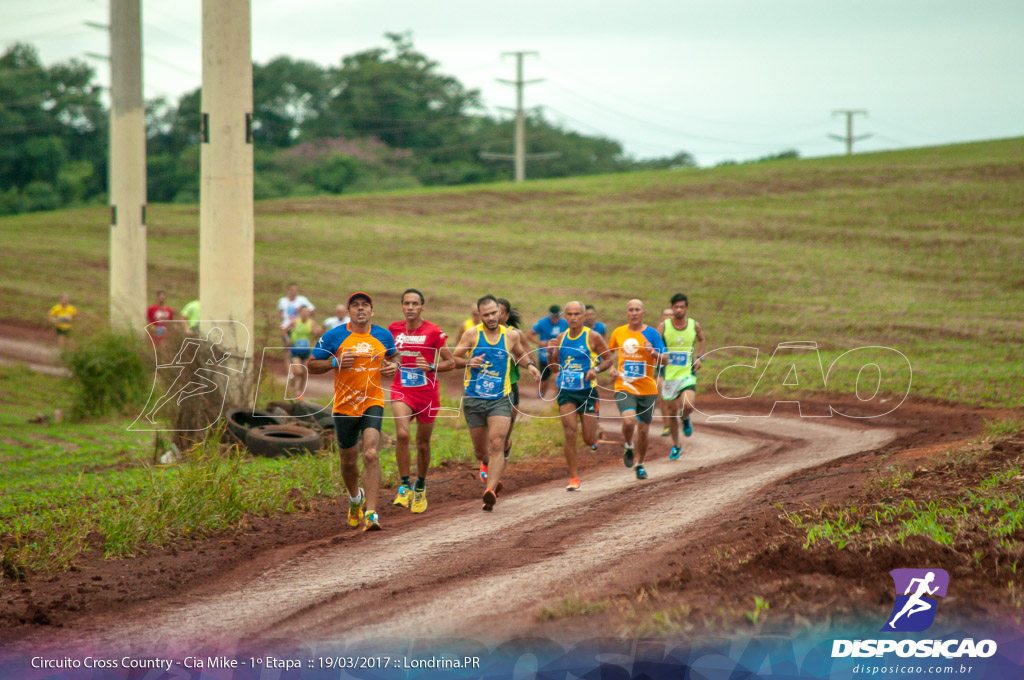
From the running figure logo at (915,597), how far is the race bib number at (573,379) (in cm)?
548

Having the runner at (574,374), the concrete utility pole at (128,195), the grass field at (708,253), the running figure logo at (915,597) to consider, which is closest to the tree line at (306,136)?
the grass field at (708,253)

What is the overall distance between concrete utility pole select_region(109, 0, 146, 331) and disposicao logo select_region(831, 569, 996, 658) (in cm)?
1907

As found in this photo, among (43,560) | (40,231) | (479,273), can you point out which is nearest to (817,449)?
(43,560)

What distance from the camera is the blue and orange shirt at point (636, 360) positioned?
1220cm

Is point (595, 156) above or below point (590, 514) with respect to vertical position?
above

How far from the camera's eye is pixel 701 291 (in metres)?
31.1

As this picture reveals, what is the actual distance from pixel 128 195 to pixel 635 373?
15.2 meters

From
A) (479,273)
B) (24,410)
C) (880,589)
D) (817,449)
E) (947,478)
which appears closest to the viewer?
(880,589)

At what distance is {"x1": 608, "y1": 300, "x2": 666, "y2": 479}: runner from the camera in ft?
39.8

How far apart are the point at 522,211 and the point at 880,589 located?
142ft

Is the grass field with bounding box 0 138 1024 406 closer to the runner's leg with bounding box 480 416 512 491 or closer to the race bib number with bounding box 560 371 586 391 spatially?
the race bib number with bounding box 560 371 586 391

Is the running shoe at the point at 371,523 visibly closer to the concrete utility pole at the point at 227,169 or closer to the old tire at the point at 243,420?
the old tire at the point at 243,420

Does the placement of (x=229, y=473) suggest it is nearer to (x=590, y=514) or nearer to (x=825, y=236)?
(x=590, y=514)

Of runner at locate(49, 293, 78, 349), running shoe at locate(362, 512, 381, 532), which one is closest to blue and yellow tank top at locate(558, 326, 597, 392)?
running shoe at locate(362, 512, 381, 532)
